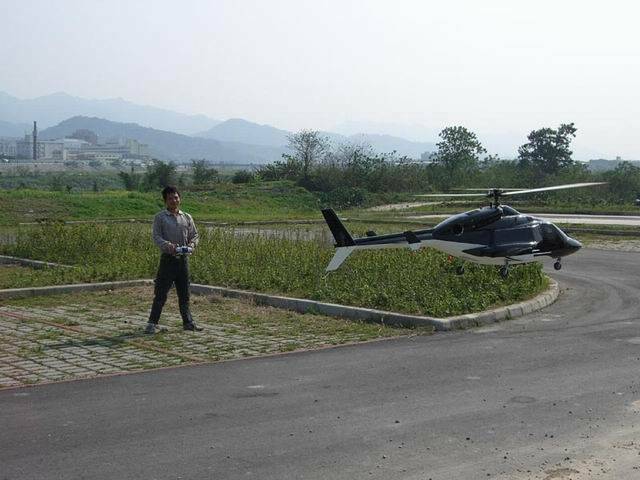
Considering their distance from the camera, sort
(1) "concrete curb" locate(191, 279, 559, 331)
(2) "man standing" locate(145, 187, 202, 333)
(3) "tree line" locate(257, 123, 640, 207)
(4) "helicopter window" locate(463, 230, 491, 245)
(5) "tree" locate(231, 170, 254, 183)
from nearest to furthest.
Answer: (2) "man standing" locate(145, 187, 202, 333), (1) "concrete curb" locate(191, 279, 559, 331), (4) "helicopter window" locate(463, 230, 491, 245), (3) "tree line" locate(257, 123, 640, 207), (5) "tree" locate(231, 170, 254, 183)

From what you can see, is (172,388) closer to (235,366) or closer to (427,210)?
(235,366)

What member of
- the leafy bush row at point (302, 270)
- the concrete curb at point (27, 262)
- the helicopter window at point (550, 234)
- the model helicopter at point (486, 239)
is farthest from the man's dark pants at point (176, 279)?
the concrete curb at point (27, 262)

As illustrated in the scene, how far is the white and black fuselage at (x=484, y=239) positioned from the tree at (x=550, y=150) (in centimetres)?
5413

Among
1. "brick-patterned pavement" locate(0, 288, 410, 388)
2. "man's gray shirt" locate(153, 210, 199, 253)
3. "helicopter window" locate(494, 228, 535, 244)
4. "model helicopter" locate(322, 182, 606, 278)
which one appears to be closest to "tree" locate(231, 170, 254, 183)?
"model helicopter" locate(322, 182, 606, 278)

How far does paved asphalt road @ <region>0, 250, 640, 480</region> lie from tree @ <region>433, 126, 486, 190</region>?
60.0m

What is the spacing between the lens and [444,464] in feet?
20.4

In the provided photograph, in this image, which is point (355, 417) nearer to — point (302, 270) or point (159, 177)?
point (302, 270)

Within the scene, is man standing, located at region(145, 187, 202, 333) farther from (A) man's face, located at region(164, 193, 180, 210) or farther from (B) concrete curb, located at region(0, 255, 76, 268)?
(B) concrete curb, located at region(0, 255, 76, 268)

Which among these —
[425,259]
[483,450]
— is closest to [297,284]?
[425,259]

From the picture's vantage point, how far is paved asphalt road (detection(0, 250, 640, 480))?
6.18 meters

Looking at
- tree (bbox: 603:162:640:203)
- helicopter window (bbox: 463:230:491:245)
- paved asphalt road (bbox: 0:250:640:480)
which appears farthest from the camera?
tree (bbox: 603:162:640:203)

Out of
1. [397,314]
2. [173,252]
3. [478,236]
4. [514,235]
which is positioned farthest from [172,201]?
[514,235]

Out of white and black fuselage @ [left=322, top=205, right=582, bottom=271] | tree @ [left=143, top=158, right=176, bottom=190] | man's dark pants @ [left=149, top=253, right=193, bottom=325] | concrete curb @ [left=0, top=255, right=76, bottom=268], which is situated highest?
tree @ [left=143, top=158, right=176, bottom=190]

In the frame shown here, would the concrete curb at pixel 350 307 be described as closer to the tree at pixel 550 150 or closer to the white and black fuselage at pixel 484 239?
the white and black fuselage at pixel 484 239
